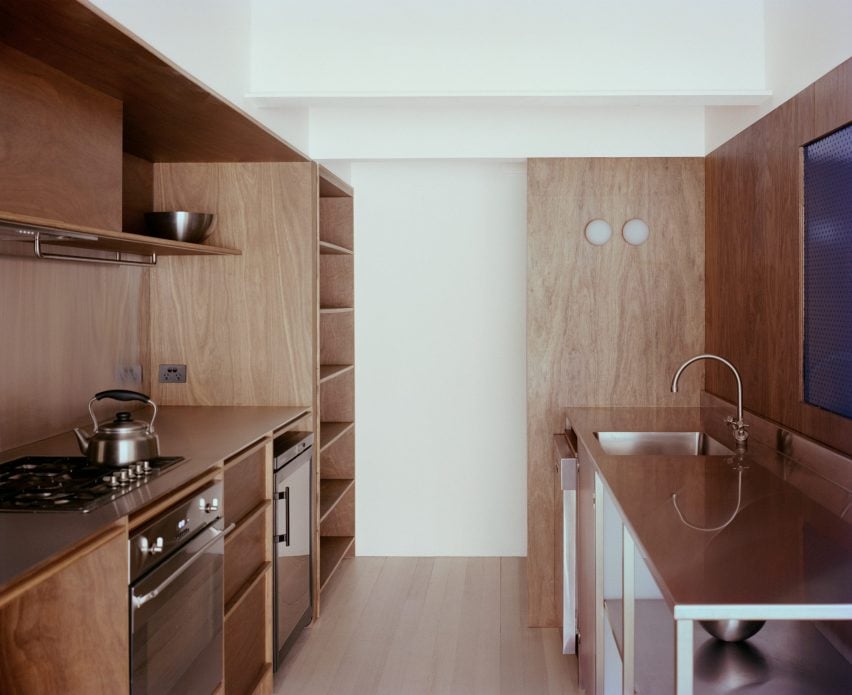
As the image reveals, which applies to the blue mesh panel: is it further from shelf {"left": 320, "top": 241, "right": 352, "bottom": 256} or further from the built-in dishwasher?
shelf {"left": 320, "top": 241, "right": 352, "bottom": 256}

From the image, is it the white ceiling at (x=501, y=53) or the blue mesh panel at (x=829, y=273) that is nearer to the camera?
the blue mesh panel at (x=829, y=273)

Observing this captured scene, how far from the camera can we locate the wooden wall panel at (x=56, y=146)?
2342 mm

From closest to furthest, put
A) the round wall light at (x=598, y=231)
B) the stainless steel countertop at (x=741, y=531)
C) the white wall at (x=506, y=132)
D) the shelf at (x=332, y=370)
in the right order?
the stainless steel countertop at (x=741, y=531)
the round wall light at (x=598, y=231)
the white wall at (x=506, y=132)
the shelf at (x=332, y=370)

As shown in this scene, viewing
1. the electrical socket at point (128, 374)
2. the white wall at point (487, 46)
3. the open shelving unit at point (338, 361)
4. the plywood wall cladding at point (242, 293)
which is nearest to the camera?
the white wall at point (487, 46)

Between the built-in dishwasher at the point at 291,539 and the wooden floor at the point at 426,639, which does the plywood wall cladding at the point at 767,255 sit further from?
the built-in dishwasher at the point at 291,539

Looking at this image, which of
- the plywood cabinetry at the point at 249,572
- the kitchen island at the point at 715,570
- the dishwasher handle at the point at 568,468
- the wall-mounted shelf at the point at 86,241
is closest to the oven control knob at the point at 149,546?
the plywood cabinetry at the point at 249,572

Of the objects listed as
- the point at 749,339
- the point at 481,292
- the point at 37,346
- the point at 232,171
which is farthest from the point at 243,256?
the point at 749,339

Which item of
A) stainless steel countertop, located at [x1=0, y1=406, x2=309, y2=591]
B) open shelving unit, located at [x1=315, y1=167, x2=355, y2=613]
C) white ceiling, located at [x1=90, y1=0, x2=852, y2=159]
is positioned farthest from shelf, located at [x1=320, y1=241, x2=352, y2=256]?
stainless steel countertop, located at [x1=0, y1=406, x2=309, y2=591]

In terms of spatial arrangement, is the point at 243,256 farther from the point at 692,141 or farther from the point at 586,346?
the point at 692,141

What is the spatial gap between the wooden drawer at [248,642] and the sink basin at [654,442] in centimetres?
138

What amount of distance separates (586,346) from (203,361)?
1734mm

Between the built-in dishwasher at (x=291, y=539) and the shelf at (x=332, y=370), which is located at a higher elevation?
the shelf at (x=332, y=370)

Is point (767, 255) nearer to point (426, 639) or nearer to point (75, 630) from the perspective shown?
point (426, 639)

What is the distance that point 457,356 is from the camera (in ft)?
16.3
